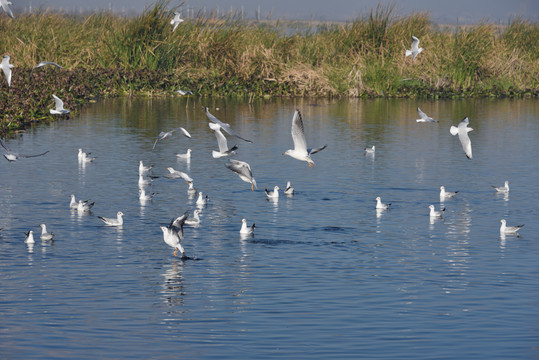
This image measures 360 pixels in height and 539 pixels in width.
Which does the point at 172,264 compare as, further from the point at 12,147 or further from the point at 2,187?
the point at 12,147

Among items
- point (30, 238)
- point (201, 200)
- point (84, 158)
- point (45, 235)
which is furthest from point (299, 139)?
point (84, 158)

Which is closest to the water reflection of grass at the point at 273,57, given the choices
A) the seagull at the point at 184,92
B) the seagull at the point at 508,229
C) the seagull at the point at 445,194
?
the seagull at the point at 184,92

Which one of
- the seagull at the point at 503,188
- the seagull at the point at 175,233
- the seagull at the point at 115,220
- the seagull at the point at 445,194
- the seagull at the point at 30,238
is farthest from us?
the seagull at the point at 503,188

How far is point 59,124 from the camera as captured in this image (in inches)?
1430

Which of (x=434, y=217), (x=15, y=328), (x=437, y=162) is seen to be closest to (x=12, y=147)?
(x=437, y=162)

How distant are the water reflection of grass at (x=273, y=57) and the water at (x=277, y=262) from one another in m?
18.6

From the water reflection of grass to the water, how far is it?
61.1 ft

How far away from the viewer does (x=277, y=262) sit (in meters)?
15.7

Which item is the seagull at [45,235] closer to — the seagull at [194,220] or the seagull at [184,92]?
the seagull at [194,220]

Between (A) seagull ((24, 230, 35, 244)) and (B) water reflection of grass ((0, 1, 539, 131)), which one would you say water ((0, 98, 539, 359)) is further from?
(B) water reflection of grass ((0, 1, 539, 131))

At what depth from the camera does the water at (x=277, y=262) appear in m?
12.1

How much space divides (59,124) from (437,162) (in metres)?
15.1

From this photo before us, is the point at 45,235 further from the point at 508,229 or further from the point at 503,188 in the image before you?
the point at 503,188

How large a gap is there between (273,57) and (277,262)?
3564 cm
